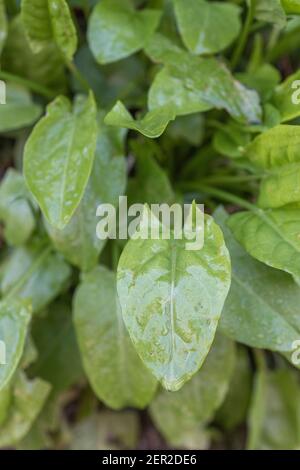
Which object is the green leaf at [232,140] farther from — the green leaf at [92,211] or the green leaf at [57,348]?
the green leaf at [57,348]

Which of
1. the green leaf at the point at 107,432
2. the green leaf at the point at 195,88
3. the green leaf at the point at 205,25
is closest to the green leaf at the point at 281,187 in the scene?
the green leaf at the point at 195,88

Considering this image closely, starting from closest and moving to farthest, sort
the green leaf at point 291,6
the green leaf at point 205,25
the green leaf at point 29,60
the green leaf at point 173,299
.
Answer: the green leaf at point 173,299 < the green leaf at point 291,6 < the green leaf at point 205,25 < the green leaf at point 29,60

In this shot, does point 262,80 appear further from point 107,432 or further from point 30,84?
point 107,432

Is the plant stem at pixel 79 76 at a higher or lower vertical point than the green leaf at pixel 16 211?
higher

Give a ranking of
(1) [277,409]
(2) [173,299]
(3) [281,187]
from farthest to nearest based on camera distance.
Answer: (1) [277,409] < (3) [281,187] < (2) [173,299]

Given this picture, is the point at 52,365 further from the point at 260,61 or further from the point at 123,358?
the point at 260,61

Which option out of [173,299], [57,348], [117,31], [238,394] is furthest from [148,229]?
[238,394]
